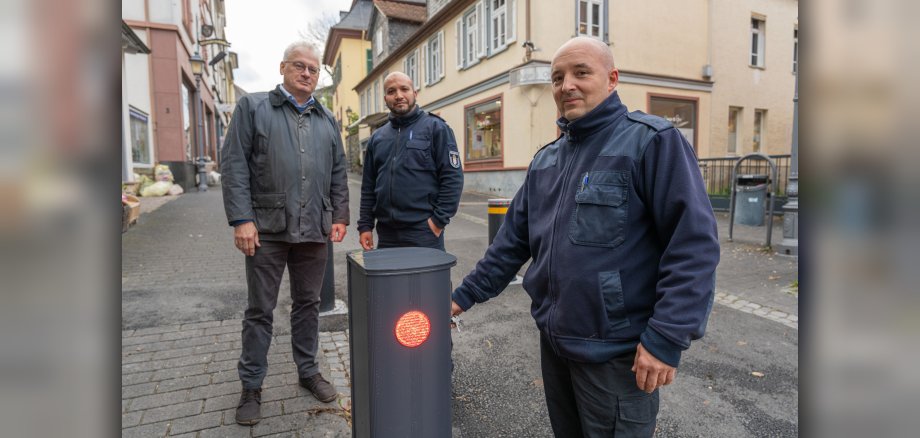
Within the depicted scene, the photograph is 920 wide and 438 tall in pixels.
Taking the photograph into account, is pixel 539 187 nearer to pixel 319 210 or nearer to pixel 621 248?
pixel 621 248

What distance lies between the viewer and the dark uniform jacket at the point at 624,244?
1.66 metres

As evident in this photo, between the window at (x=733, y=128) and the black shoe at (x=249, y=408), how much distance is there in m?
19.4

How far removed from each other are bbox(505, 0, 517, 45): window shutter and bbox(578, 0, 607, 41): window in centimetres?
193

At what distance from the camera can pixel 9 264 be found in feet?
1.21

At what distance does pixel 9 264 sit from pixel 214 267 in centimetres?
714

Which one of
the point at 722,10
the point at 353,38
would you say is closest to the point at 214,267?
the point at 722,10

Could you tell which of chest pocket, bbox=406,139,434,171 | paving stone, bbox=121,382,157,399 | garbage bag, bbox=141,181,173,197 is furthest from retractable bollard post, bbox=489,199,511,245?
garbage bag, bbox=141,181,173,197

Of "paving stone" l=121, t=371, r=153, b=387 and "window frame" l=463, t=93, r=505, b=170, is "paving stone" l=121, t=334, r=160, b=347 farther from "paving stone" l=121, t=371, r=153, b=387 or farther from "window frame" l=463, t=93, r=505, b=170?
"window frame" l=463, t=93, r=505, b=170

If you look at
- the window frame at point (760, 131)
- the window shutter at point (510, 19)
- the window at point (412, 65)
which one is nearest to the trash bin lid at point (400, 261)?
the window shutter at point (510, 19)

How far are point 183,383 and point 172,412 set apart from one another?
41 centimetres

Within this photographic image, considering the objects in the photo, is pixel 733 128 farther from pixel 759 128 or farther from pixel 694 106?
pixel 694 106

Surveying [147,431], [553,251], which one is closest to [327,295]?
[147,431]

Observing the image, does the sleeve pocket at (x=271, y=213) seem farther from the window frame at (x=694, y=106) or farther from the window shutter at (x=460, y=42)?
the window shutter at (x=460, y=42)

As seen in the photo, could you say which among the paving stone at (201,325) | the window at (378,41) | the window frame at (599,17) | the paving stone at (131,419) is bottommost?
the paving stone at (131,419)
